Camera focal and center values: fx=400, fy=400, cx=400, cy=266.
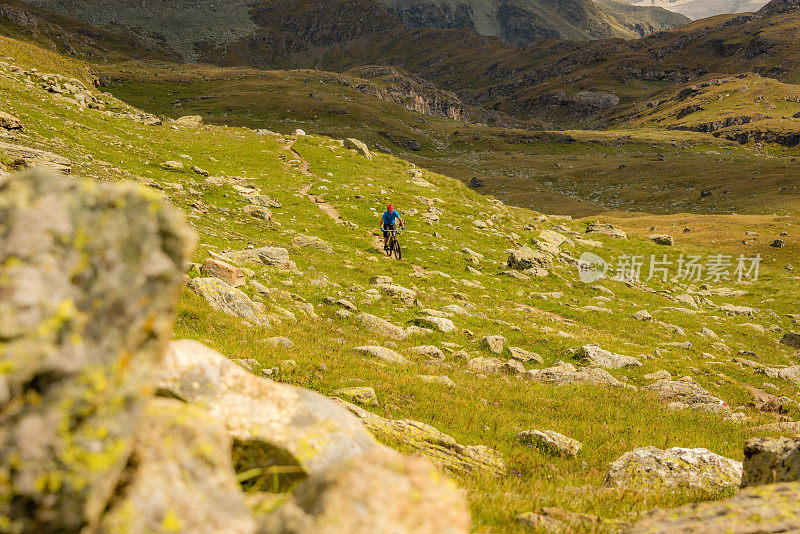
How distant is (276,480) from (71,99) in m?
55.0

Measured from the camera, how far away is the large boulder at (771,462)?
231 inches

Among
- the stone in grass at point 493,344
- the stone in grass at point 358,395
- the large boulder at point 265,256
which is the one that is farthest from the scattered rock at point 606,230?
the stone in grass at point 358,395

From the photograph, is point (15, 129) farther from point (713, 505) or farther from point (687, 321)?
point (687, 321)

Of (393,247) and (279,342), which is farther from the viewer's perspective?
(393,247)

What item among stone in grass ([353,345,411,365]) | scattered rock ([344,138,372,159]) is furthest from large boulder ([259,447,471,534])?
scattered rock ([344,138,372,159])

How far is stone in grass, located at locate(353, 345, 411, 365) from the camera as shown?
1417 cm

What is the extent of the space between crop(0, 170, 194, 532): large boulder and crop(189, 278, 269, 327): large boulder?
11204 millimetres

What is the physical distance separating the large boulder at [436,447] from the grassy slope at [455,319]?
649mm

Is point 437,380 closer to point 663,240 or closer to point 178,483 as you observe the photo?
point 178,483

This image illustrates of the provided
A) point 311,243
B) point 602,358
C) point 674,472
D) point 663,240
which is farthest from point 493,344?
point 663,240

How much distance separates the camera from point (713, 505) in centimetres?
449

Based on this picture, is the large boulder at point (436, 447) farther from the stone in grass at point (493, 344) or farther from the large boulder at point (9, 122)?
the large boulder at point (9, 122)

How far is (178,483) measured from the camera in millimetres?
2807

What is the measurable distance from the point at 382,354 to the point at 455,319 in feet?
25.3
